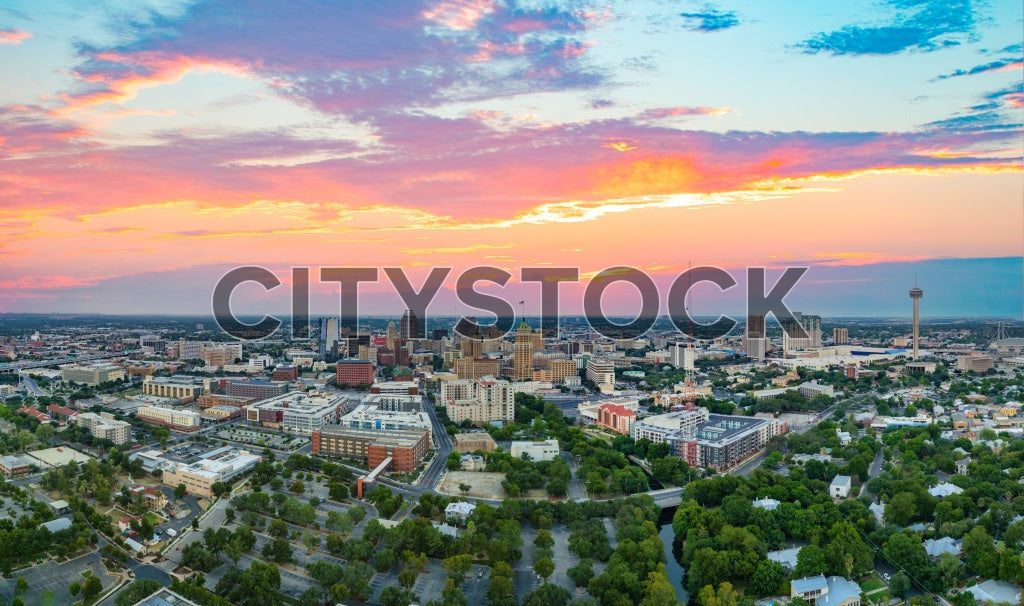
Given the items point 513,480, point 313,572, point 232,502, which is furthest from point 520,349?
point 313,572

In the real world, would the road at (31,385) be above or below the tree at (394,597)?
above

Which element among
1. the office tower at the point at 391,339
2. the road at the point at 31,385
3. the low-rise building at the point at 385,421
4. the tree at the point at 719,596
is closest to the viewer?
the tree at the point at 719,596

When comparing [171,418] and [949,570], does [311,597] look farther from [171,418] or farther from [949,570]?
[171,418]

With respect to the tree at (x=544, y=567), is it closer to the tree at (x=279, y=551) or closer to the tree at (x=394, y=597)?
the tree at (x=394, y=597)

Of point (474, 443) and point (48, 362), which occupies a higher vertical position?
point (48, 362)

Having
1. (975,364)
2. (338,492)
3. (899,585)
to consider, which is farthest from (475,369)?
(975,364)

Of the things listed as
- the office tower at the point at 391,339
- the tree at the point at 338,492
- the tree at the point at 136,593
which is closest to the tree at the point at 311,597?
the tree at the point at 136,593

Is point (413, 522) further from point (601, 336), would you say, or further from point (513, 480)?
point (601, 336)
